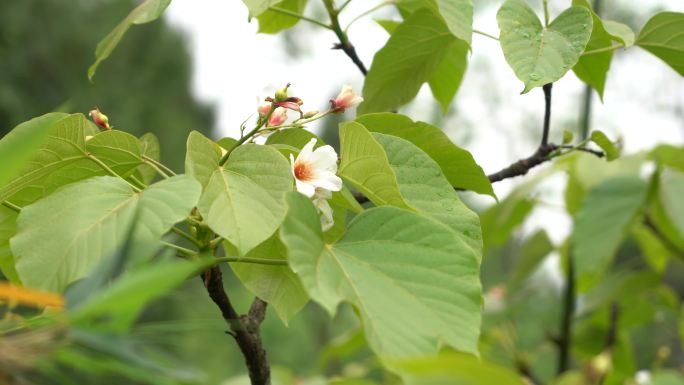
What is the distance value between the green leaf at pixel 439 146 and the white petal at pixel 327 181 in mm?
83

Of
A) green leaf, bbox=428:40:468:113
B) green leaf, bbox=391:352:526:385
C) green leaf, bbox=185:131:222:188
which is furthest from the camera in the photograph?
green leaf, bbox=428:40:468:113

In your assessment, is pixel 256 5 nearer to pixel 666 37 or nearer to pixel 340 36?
pixel 340 36

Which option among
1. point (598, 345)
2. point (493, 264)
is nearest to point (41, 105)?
point (493, 264)

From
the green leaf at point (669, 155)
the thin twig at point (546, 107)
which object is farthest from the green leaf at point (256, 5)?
the green leaf at point (669, 155)

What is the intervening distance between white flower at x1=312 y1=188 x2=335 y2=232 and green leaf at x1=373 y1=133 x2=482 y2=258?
0.05 m

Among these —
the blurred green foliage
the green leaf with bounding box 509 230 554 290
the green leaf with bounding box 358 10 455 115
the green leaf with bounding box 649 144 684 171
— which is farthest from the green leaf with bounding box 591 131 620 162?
the blurred green foliage

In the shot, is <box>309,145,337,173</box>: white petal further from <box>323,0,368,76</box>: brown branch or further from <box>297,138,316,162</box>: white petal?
<box>323,0,368,76</box>: brown branch

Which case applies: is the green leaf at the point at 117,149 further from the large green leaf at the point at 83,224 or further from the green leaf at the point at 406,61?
the green leaf at the point at 406,61

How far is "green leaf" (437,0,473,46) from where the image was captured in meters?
0.58

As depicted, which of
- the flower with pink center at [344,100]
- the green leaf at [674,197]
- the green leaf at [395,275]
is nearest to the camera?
the green leaf at [395,275]

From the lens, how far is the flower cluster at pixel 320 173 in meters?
0.50

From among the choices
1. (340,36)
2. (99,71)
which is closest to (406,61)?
(340,36)

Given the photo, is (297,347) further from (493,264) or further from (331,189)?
(331,189)

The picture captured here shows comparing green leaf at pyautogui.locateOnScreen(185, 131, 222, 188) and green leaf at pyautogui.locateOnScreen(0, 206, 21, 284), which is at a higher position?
green leaf at pyautogui.locateOnScreen(185, 131, 222, 188)
